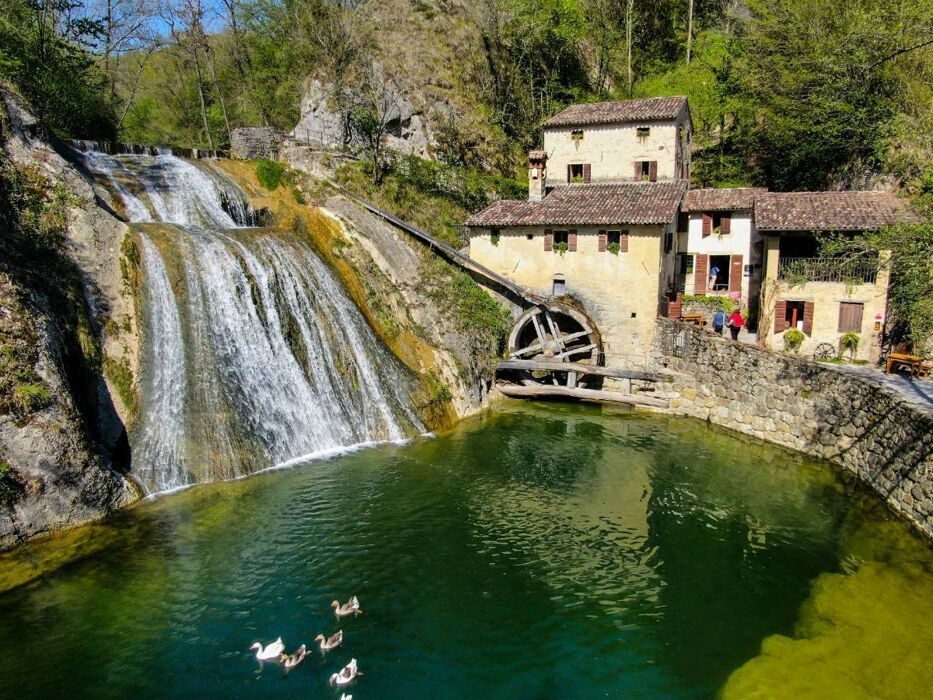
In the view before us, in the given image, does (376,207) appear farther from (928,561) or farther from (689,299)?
(928,561)

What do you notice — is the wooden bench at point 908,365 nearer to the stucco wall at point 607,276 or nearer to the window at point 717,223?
the stucco wall at point 607,276

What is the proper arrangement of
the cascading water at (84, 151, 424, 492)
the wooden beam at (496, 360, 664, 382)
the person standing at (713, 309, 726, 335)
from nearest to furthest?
the cascading water at (84, 151, 424, 492), the wooden beam at (496, 360, 664, 382), the person standing at (713, 309, 726, 335)

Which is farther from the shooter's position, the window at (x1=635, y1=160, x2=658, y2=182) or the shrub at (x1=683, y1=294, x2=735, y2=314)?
the window at (x1=635, y1=160, x2=658, y2=182)

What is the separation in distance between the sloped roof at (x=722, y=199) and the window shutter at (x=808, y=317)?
6.92 meters

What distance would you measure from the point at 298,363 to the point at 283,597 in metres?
10.4

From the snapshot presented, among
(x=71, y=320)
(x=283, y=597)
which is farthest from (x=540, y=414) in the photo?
(x=71, y=320)

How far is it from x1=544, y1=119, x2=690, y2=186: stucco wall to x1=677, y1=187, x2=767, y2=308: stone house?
112 inches

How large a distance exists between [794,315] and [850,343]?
8.10ft

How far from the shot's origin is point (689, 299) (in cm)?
3073

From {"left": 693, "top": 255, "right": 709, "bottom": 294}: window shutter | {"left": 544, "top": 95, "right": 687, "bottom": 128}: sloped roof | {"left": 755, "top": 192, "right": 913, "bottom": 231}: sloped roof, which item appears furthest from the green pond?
{"left": 544, "top": 95, "right": 687, "bottom": 128}: sloped roof

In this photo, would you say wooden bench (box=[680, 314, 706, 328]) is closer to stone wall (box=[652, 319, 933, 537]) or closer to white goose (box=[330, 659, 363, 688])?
stone wall (box=[652, 319, 933, 537])

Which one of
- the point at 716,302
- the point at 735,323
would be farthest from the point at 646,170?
the point at 735,323

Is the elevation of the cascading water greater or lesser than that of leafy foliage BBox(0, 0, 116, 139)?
lesser

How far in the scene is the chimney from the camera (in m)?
31.1
